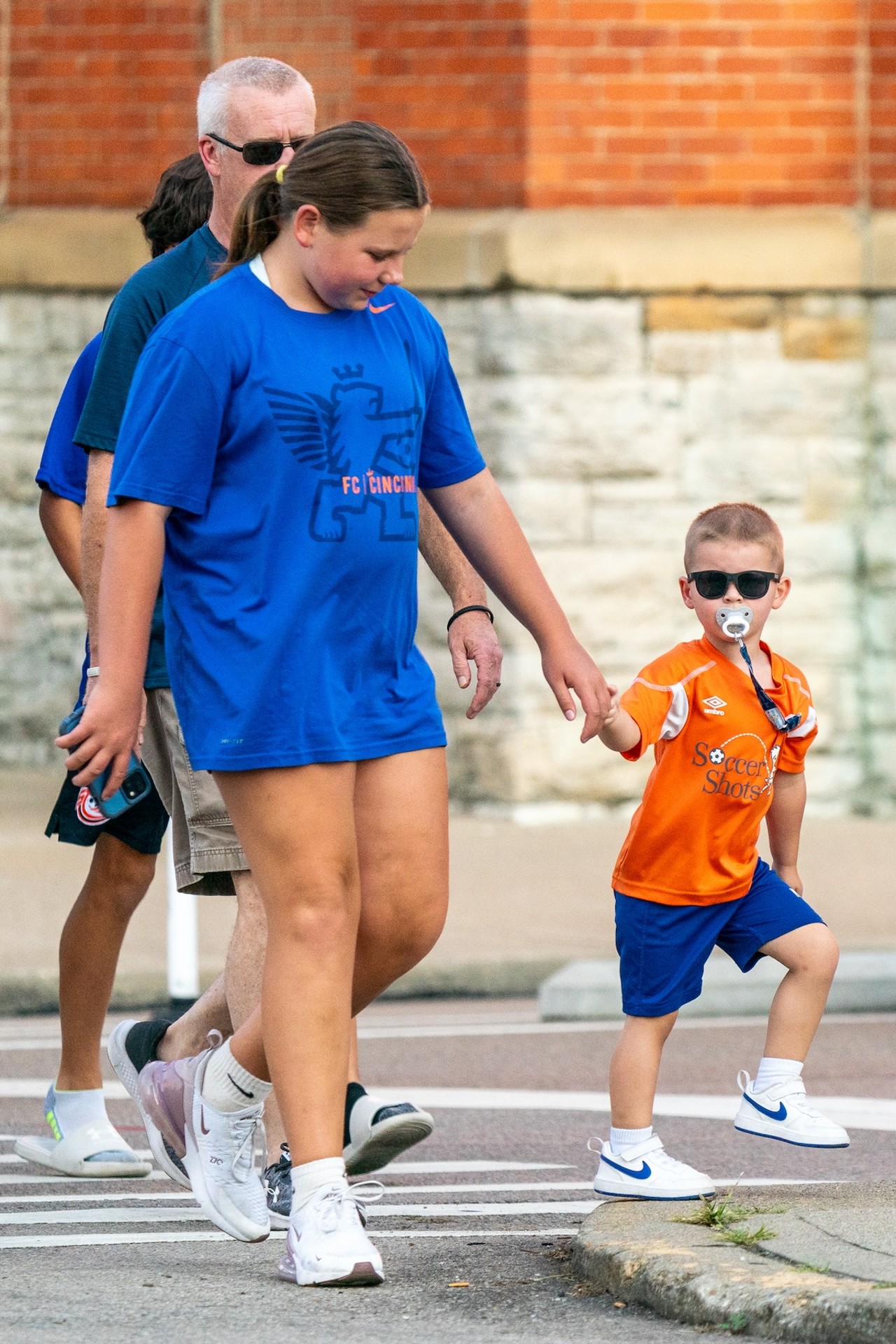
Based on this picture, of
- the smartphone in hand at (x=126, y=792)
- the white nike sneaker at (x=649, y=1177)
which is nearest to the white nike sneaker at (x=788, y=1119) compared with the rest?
the white nike sneaker at (x=649, y=1177)

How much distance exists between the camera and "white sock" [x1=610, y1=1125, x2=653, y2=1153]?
14.6 feet

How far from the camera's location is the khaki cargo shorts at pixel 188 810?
4555mm

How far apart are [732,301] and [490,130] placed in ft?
4.98

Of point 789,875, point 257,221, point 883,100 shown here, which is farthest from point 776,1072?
point 883,100

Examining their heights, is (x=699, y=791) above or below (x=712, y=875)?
above

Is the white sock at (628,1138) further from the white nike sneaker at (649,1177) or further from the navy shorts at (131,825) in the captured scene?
the navy shorts at (131,825)

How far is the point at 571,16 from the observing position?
11.8 meters

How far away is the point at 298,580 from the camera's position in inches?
152

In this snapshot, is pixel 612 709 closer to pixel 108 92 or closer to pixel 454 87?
pixel 454 87

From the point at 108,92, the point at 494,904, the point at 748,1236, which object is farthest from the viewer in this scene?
the point at 108,92

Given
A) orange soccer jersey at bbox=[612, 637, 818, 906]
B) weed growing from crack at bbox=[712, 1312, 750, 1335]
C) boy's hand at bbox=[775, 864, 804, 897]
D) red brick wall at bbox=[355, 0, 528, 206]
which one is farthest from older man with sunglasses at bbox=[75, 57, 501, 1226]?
red brick wall at bbox=[355, 0, 528, 206]

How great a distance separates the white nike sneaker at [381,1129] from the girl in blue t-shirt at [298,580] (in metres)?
0.63

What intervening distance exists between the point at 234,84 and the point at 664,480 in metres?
7.29

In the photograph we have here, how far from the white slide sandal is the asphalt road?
2.0 inches
